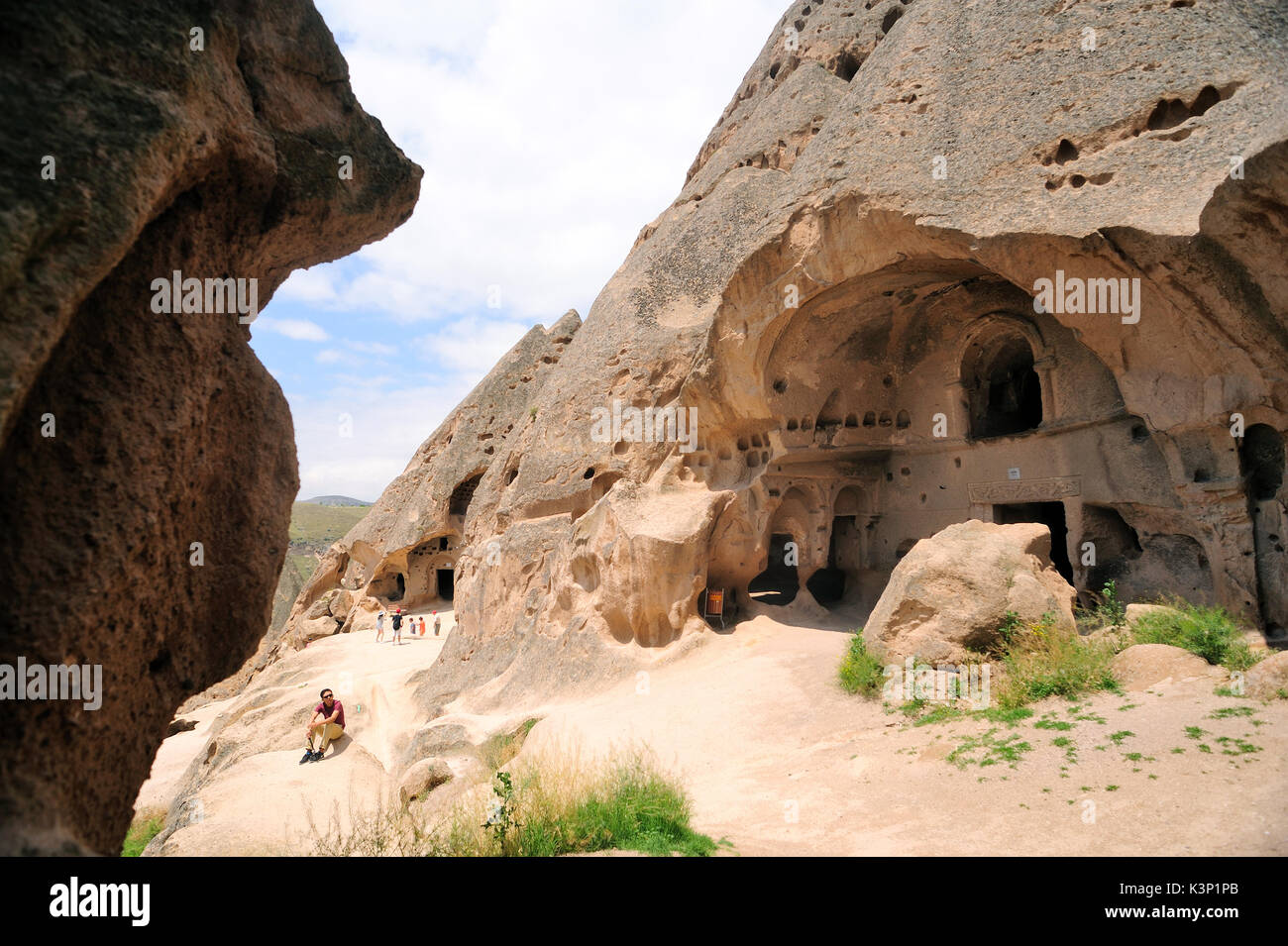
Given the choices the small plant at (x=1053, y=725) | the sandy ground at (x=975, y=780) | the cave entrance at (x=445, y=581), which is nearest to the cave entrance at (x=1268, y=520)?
the sandy ground at (x=975, y=780)

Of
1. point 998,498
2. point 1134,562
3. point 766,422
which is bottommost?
point 1134,562

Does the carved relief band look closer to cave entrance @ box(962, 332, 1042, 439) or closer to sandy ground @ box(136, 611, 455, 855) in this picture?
cave entrance @ box(962, 332, 1042, 439)

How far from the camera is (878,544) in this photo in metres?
12.9

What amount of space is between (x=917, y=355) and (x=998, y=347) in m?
1.23

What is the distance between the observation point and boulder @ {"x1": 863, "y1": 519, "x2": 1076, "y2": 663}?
707 centimetres

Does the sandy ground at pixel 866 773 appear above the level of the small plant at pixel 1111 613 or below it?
below

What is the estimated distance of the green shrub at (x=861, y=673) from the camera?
749 centimetres

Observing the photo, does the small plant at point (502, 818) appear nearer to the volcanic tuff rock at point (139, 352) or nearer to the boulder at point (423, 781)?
the volcanic tuff rock at point (139, 352)

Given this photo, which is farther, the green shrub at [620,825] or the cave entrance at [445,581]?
the cave entrance at [445,581]

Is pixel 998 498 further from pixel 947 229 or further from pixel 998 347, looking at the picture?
pixel 947 229

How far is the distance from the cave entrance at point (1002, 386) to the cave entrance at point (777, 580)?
3853 millimetres

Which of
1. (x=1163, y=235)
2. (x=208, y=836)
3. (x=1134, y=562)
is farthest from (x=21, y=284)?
(x=1134, y=562)

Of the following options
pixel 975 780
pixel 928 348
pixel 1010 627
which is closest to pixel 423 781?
pixel 975 780
